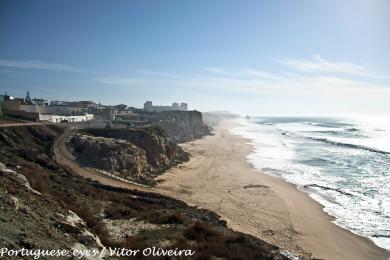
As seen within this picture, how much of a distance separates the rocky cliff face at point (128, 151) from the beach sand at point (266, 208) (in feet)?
7.06

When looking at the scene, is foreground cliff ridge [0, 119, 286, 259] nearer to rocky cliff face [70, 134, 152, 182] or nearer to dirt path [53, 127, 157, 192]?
dirt path [53, 127, 157, 192]

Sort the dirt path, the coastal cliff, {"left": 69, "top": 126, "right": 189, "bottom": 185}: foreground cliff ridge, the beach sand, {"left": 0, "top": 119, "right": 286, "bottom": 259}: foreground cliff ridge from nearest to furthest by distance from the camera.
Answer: {"left": 0, "top": 119, "right": 286, "bottom": 259}: foreground cliff ridge
the beach sand
the dirt path
{"left": 69, "top": 126, "right": 189, "bottom": 185}: foreground cliff ridge
the coastal cliff

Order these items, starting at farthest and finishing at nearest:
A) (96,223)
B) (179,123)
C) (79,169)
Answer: (179,123) < (79,169) < (96,223)

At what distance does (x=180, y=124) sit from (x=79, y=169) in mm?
62109

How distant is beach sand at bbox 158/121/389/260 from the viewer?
77.5 feet

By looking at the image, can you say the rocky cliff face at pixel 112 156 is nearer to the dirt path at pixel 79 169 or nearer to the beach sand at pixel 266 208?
the dirt path at pixel 79 169

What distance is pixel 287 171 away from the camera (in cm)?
4869

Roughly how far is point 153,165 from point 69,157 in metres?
11.3

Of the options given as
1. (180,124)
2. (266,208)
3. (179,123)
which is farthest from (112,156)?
(179,123)

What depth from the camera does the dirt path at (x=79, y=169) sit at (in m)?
29.9

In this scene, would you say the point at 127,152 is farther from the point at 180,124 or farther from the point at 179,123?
the point at 179,123

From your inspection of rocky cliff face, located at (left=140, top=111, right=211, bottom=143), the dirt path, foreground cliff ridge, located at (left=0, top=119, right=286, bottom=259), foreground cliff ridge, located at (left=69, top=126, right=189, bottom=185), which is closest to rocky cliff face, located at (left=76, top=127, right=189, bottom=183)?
foreground cliff ridge, located at (left=69, top=126, right=189, bottom=185)

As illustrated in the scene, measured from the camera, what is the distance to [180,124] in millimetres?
93812

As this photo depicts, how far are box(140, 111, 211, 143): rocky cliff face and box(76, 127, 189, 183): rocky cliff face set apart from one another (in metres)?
25.4
